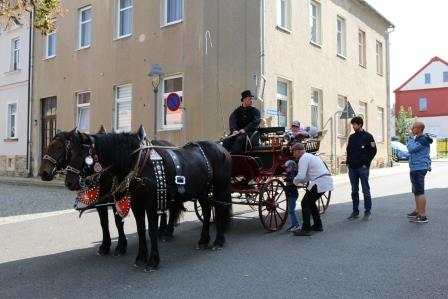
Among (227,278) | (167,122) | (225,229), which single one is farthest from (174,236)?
(167,122)

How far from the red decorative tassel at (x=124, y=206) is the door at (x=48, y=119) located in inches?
623

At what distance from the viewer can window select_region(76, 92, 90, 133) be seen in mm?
18891

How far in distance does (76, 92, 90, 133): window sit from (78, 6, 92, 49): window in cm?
198

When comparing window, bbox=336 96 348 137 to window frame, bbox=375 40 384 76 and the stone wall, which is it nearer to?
window frame, bbox=375 40 384 76

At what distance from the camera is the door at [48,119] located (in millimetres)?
20719

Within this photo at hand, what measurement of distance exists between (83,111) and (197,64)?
256 inches

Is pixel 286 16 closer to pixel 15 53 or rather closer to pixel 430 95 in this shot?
pixel 15 53

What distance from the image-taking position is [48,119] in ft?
69.0

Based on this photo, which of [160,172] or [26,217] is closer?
[160,172]

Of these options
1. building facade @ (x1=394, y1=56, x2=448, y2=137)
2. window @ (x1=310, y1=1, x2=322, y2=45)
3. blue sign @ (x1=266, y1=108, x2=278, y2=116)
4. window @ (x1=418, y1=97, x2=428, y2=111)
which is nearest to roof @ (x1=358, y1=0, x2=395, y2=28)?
window @ (x1=310, y1=1, x2=322, y2=45)

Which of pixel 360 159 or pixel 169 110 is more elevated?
pixel 169 110

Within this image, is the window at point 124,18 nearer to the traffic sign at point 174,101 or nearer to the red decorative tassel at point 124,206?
the traffic sign at point 174,101

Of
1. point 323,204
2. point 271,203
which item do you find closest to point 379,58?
point 323,204

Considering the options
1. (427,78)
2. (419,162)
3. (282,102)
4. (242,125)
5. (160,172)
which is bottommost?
(160,172)
